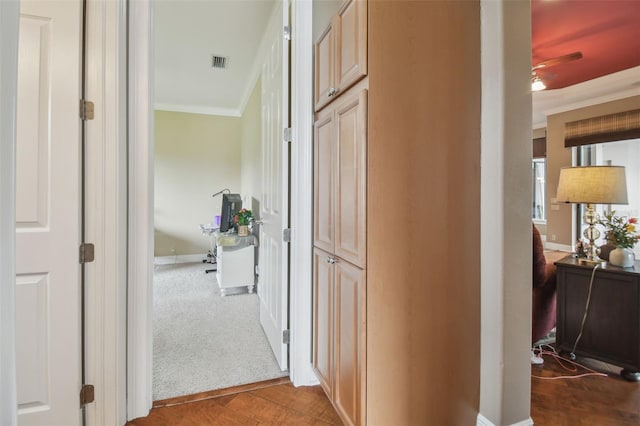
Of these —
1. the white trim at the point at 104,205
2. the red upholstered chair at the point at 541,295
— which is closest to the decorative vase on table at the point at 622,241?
the red upholstered chair at the point at 541,295

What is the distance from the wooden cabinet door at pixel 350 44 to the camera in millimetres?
1246

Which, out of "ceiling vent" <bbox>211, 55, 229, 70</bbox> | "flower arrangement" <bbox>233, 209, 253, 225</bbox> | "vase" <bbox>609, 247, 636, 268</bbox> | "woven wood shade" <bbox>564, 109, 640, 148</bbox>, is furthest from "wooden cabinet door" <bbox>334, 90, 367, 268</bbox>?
"woven wood shade" <bbox>564, 109, 640, 148</bbox>

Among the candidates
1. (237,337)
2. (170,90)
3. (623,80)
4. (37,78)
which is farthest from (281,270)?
(623,80)

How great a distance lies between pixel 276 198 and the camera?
7.48ft

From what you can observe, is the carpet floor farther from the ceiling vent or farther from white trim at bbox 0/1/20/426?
the ceiling vent

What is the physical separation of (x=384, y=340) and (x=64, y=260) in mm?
1526

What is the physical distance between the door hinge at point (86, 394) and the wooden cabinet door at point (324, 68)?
1.92m

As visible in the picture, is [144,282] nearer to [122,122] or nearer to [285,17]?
[122,122]

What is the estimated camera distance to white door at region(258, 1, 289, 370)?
2063mm

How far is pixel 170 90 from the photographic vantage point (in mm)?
4762

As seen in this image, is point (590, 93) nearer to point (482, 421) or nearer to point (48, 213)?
point (482, 421)

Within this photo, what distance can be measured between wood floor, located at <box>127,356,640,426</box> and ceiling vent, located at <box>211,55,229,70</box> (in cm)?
351

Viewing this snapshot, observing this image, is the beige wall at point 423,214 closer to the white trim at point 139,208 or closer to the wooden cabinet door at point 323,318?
the wooden cabinet door at point 323,318

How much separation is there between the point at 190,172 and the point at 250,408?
4.76 meters
